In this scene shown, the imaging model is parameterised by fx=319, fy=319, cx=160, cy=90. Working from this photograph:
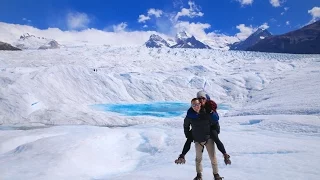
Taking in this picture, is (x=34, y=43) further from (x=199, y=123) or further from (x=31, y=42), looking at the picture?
(x=199, y=123)

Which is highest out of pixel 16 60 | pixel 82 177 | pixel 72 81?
pixel 16 60

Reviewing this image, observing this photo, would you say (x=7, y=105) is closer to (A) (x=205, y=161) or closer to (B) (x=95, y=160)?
(B) (x=95, y=160)

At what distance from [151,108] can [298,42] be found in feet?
311

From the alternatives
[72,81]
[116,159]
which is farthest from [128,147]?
[72,81]

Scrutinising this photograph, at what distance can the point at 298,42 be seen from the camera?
4232 inches

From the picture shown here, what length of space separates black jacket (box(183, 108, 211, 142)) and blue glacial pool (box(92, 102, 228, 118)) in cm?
1828

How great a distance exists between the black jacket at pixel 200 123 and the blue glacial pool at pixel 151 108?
18.3 m

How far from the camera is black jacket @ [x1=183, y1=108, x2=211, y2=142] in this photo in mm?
5427

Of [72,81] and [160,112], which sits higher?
[72,81]

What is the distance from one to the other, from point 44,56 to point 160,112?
32146 millimetres

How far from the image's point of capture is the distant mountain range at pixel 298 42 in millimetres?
103688

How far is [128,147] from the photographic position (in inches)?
510

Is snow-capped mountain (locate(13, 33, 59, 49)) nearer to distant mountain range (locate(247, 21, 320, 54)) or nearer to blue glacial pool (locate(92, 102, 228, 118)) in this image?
distant mountain range (locate(247, 21, 320, 54))

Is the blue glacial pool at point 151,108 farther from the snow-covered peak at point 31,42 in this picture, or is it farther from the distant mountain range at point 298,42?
the snow-covered peak at point 31,42
